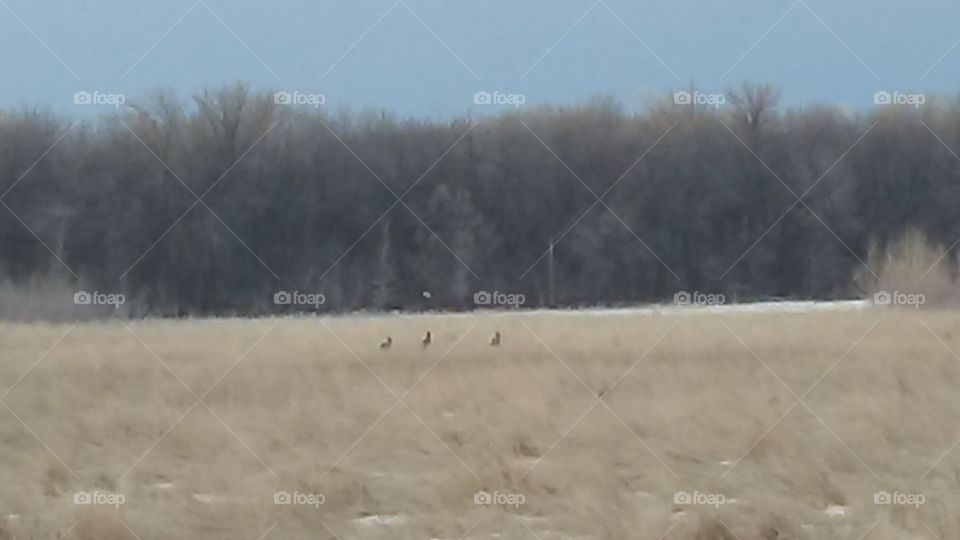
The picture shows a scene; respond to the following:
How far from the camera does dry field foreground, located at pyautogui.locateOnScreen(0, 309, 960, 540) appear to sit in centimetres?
770

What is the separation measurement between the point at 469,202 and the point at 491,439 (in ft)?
96.5

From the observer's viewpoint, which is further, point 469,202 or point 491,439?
point 469,202

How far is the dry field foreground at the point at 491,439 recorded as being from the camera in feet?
25.3

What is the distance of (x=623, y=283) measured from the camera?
3841 cm

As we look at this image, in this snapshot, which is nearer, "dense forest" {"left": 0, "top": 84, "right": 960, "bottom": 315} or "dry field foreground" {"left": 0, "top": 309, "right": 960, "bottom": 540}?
"dry field foreground" {"left": 0, "top": 309, "right": 960, "bottom": 540}

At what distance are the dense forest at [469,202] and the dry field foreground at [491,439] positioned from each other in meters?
16.2

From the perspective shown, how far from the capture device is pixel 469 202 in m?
39.6

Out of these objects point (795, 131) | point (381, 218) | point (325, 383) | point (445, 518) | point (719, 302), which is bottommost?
point (445, 518)

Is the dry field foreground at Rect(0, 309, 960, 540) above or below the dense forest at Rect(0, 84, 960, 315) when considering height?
below

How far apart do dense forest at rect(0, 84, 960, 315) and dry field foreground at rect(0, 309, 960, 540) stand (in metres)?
16.2

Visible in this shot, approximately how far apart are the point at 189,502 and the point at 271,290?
88.3ft

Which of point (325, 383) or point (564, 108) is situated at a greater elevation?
point (564, 108)

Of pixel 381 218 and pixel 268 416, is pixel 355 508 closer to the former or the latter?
pixel 268 416

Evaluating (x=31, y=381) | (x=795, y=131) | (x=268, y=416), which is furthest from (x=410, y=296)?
(x=268, y=416)
